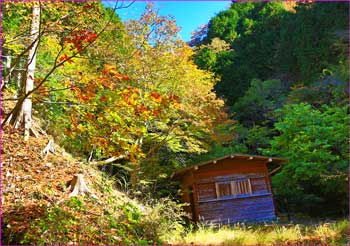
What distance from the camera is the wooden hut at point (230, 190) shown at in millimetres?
12195

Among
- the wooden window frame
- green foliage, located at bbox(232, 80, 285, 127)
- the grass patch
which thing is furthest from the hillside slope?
green foliage, located at bbox(232, 80, 285, 127)

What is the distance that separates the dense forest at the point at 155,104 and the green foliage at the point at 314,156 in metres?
0.05

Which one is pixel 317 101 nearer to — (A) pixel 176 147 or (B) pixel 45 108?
(A) pixel 176 147

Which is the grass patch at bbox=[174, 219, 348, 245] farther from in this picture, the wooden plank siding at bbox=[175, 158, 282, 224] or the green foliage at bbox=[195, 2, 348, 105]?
the green foliage at bbox=[195, 2, 348, 105]

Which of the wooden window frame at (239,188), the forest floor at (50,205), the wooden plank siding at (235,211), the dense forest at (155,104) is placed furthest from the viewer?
the wooden window frame at (239,188)

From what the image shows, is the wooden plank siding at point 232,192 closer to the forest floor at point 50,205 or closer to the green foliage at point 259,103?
the forest floor at point 50,205

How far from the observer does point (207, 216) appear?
39.7 feet

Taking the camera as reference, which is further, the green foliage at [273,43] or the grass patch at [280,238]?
the green foliage at [273,43]

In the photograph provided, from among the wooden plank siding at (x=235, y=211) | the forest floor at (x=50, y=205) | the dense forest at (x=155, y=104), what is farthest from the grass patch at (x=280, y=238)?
the wooden plank siding at (x=235, y=211)

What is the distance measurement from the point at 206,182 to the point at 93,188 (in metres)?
6.05

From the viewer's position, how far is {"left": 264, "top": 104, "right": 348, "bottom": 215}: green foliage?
11594mm

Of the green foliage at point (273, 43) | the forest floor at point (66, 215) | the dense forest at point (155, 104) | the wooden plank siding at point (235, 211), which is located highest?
the green foliage at point (273, 43)

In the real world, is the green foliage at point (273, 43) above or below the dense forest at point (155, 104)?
above

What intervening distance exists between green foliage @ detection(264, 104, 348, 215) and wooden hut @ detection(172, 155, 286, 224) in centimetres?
85
